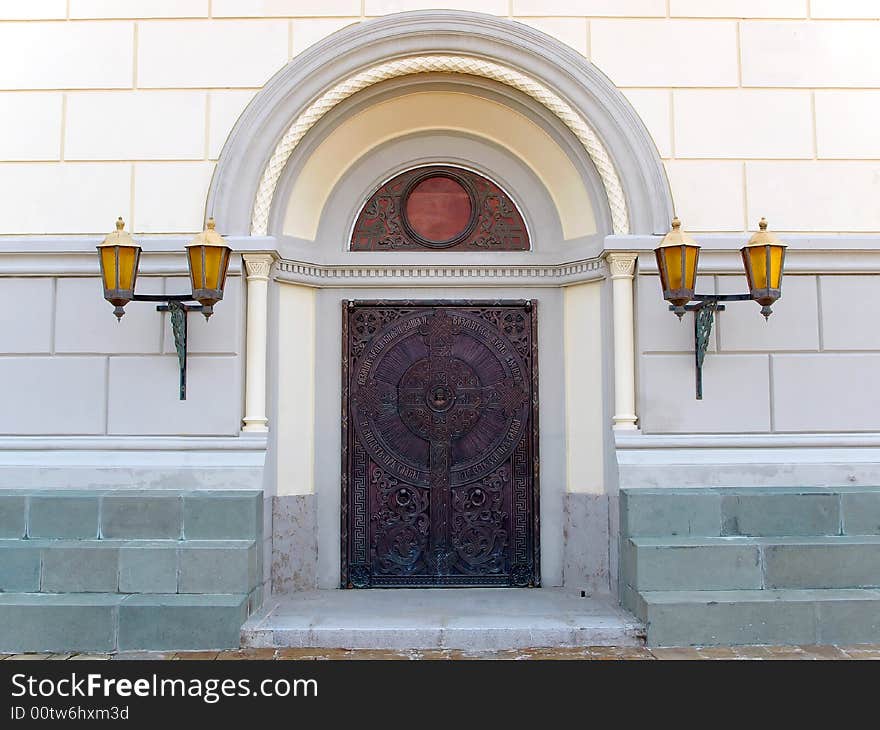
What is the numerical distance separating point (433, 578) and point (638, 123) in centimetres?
397

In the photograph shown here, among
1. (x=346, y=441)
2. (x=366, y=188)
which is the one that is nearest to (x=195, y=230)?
(x=366, y=188)

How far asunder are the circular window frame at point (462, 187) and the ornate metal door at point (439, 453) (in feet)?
A: 1.78

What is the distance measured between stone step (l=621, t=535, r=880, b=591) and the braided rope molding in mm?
2434

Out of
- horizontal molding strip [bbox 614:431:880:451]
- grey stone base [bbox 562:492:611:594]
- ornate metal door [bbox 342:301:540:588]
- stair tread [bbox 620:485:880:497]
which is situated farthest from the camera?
ornate metal door [bbox 342:301:540:588]

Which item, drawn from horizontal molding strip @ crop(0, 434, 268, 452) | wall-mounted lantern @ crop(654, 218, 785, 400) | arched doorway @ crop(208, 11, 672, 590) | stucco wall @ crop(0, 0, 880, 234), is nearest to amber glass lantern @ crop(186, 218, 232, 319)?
arched doorway @ crop(208, 11, 672, 590)

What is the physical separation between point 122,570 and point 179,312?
1.84 m

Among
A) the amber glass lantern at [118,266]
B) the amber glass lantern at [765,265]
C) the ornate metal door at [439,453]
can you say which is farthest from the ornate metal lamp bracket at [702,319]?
the amber glass lantern at [118,266]

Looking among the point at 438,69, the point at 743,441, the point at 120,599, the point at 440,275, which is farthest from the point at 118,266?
the point at 743,441

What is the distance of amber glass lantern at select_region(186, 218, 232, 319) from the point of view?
5.36m

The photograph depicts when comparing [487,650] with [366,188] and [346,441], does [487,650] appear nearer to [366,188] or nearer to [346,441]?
[346,441]

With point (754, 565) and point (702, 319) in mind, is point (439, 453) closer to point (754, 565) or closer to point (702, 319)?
point (702, 319)

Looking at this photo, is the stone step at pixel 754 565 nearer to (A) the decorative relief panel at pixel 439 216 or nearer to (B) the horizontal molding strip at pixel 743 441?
(B) the horizontal molding strip at pixel 743 441

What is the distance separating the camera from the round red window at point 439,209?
22.0ft

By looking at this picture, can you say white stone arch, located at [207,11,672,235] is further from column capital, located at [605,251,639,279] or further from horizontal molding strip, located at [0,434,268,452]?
horizontal molding strip, located at [0,434,268,452]
